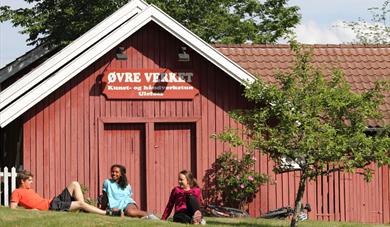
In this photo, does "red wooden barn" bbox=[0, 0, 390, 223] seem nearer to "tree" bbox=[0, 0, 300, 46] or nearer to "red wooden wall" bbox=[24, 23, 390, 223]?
"red wooden wall" bbox=[24, 23, 390, 223]

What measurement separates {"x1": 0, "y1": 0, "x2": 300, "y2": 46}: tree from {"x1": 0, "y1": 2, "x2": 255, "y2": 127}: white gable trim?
11.5 m

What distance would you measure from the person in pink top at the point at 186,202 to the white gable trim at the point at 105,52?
12.0 ft

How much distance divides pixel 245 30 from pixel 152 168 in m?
20.1

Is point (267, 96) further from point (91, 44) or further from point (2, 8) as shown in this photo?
point (2, 8)

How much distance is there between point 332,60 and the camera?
23.8 meters

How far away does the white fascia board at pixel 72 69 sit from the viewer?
19.4 metres

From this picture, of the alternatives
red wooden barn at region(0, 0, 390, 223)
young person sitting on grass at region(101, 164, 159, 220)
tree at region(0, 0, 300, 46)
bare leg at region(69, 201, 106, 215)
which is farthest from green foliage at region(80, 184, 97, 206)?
tree at region(0, 0, 300, 46)

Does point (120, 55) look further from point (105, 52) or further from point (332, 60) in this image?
point (332, 60)

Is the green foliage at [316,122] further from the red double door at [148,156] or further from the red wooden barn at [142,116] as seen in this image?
the red double door at [148,156]

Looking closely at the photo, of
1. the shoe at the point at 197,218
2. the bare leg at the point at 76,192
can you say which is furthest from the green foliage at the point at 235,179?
the shoe at the point at 197,218

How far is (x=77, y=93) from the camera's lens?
67.3 ft

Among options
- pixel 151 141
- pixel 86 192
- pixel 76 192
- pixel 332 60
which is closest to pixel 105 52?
→ pixel 151 141

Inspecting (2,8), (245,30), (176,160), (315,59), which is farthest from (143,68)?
(245,30)

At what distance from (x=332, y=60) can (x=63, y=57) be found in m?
7.21
